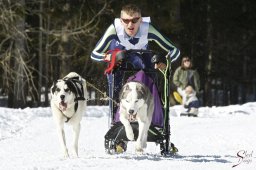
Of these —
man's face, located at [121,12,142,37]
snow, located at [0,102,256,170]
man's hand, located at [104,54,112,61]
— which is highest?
man's face, located at [121,12,142,37]

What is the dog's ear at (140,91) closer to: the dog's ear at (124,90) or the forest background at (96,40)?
the dog's ear at (124,90)

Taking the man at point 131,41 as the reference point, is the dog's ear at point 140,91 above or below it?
below

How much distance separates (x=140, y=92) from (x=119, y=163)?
0.82m

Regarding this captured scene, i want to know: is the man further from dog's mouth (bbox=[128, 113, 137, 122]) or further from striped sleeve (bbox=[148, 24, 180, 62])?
dog's mouth (bbox=[128, 113, 137, 122])

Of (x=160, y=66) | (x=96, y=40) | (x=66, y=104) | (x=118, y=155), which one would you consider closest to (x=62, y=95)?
(x=66, y=104)

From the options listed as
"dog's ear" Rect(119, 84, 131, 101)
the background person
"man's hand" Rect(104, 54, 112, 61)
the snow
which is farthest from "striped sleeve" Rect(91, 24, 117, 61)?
the background person

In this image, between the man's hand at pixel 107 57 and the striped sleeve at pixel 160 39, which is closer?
the man's hand at pixel 107 57

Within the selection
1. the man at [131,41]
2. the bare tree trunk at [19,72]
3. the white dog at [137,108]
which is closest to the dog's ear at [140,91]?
the white dog at [137,108]

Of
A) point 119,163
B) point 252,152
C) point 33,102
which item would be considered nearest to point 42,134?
point 252,152

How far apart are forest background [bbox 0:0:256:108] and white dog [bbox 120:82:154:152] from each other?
1657 mm

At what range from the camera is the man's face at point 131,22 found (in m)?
7.87

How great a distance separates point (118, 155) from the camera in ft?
25.8

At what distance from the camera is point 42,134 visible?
11789mm

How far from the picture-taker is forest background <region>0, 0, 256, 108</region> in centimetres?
2067
